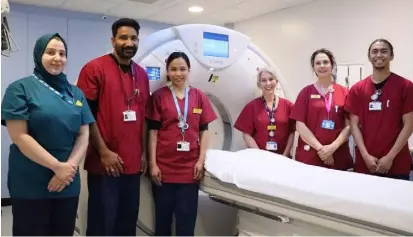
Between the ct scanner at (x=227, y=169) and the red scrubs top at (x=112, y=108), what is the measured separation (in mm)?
228

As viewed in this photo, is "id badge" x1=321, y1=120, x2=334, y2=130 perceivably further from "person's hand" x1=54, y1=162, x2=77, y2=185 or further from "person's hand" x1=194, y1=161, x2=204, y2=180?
"person's hand" x1=54, y1=162, x2=77, y2=185

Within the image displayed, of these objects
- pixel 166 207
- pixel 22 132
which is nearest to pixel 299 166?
pixel 166 207

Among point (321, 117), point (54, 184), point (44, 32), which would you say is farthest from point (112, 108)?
point (44, 32)

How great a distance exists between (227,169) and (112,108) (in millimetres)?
602

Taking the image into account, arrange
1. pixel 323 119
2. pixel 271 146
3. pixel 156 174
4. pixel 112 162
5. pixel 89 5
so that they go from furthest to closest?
pixel 89 5 < pixel 271 146 < pixel 323 119 < pixel 156 174 < pixel 112 162

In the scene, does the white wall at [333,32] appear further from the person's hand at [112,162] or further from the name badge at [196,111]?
the person's hand at [112,162]

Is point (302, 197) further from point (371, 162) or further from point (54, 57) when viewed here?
point (54, 57)

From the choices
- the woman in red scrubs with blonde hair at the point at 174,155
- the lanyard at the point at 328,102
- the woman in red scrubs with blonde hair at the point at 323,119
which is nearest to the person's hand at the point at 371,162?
the woman in red scrubs with blonde hair at the point at 323,119

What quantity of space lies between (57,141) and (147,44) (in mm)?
868

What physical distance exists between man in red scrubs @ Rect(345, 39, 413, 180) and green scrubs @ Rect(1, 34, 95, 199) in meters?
1.44

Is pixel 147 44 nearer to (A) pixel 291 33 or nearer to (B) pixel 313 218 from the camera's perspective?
(B) pixel 313 218

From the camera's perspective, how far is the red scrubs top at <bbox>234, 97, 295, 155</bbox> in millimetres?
2246

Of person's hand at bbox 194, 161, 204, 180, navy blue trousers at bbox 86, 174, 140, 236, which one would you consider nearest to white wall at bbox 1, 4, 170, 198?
navy blue trousers at bbox 86, 174, 140, 236

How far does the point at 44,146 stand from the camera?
4.73 ft
